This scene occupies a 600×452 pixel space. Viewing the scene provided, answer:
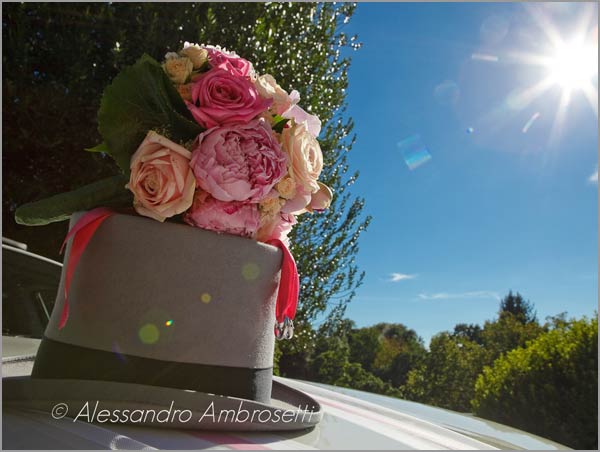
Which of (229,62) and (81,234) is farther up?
(229,62)

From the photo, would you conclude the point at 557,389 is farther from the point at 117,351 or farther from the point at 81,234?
the point at 81,234

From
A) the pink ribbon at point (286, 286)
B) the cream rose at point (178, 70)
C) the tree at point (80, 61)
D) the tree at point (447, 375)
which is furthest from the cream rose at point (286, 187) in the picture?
the tree at point (447, 375)

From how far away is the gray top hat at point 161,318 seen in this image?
3.76 feet

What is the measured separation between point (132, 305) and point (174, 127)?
1.46 feet

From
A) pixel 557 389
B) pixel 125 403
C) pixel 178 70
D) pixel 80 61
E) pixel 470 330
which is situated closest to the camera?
pixel 125 403

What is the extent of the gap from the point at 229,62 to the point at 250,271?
1.91ft

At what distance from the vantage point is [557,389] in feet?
24.5

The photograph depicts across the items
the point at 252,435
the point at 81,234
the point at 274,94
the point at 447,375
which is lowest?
the point at 252,435

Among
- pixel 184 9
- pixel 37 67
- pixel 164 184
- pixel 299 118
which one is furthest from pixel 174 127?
pixel 37 67

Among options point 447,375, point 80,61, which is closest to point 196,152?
point 80,61

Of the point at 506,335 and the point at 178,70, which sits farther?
the point at 506,335

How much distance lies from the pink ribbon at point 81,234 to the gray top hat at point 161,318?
0.06 feet

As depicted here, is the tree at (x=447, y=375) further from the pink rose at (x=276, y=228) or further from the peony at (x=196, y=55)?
the peony at (x=196, y=55)

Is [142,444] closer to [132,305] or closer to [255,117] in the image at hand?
[132,305]
